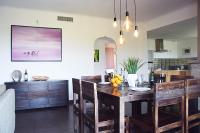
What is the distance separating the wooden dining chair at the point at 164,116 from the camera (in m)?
2.17

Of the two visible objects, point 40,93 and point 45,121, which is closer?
point 45,121

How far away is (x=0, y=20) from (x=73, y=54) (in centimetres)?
228

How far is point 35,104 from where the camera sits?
5.09m

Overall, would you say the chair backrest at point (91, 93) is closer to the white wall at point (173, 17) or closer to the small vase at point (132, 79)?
the small vase at point (132, 79)

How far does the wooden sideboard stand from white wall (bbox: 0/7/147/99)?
1.74 ft

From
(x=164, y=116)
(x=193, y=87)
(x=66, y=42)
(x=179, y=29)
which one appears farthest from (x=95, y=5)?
(x=179, y=29)

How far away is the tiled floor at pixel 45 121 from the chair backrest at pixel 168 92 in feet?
6.44

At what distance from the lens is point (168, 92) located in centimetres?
226

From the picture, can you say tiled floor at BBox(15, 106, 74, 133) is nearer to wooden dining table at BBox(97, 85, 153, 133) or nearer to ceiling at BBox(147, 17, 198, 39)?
wooden dining table at BBox(97, 85, 153, 133)

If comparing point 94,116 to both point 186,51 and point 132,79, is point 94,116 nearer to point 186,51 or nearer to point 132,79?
Answer: point 132,79

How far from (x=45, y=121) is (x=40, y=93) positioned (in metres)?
1.19

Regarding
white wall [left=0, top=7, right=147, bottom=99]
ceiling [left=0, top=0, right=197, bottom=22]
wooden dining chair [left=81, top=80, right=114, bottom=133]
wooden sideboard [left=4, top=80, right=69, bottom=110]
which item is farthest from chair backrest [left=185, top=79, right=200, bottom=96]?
white wall [left=0, top=7, right=147, bottom=99]

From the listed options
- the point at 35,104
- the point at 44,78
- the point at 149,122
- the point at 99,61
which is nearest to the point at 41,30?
the point at 44,78

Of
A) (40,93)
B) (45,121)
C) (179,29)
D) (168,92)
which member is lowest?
(45,121)
